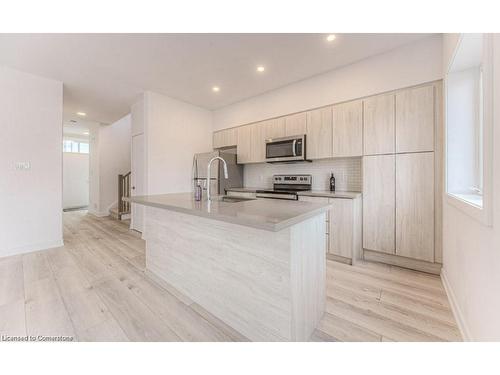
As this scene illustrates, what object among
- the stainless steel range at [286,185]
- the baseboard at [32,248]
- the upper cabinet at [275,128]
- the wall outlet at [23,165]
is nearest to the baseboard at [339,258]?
the stainless steel range at [286,185]

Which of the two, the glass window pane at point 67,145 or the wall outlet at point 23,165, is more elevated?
the glass window pane at point 67,145

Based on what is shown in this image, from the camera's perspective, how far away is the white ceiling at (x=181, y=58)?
2.31 meters

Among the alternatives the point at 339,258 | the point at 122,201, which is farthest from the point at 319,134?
the point at 122,201

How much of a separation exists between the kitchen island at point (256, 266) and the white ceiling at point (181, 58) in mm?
1991

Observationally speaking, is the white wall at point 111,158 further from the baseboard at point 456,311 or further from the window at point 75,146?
the baseboard at point 456,311

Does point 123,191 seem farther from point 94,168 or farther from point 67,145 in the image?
point 67,145

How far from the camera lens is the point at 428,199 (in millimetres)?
2301

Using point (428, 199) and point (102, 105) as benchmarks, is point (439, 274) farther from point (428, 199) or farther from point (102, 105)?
point (102, 105)

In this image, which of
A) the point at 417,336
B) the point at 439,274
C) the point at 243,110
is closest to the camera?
the point at 417,336

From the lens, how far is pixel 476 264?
4.23ft

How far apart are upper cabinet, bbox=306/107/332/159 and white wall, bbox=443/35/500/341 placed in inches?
52.4

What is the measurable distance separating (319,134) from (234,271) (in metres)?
2.50

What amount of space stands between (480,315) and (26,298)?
347 centimetres
